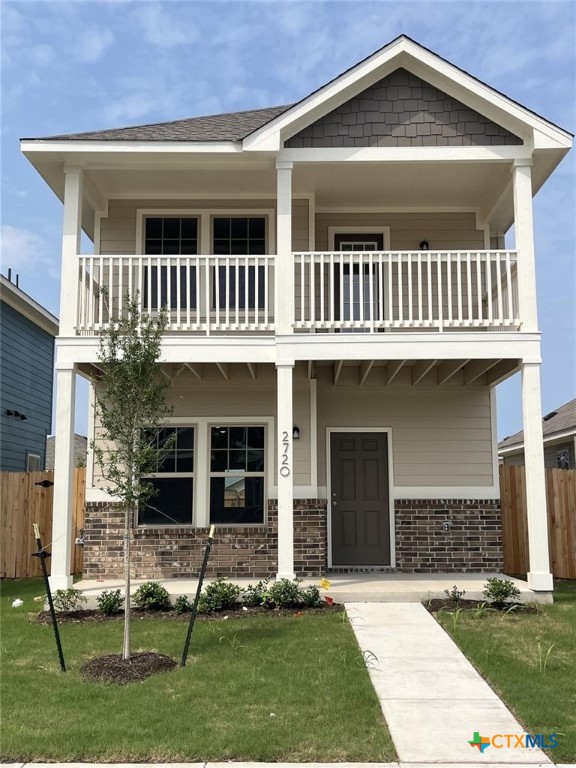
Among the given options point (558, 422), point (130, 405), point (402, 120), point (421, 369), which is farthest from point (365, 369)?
point (558, 422)

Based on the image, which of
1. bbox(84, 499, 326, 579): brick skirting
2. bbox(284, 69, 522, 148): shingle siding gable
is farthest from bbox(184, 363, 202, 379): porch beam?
bbox(284, 69, 522, 148): shingle siding gable

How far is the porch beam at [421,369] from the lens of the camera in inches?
391

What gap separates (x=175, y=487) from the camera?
34.8 feet

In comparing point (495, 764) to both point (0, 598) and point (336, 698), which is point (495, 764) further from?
point (0, 598)

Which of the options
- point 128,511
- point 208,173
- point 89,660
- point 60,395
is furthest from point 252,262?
point 89,660

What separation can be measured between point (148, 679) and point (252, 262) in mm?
6291

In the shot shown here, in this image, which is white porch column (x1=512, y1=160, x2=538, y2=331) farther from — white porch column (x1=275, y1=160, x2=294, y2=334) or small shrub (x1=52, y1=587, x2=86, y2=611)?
small shrub (x1=52, y1=587, x2=86, y2=611)

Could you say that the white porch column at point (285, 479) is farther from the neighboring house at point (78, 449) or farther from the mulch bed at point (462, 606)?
the neighboring house at point (78, 449)

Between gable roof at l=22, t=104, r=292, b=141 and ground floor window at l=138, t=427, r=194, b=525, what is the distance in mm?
4322

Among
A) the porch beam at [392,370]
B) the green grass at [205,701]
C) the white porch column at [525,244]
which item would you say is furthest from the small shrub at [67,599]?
the white porch column at [525,244]

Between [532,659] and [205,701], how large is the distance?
10.4 ft

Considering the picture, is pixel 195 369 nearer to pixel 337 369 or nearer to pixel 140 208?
pixel 337 369

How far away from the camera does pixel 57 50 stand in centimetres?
930

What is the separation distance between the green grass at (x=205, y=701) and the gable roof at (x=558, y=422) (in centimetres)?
1137
